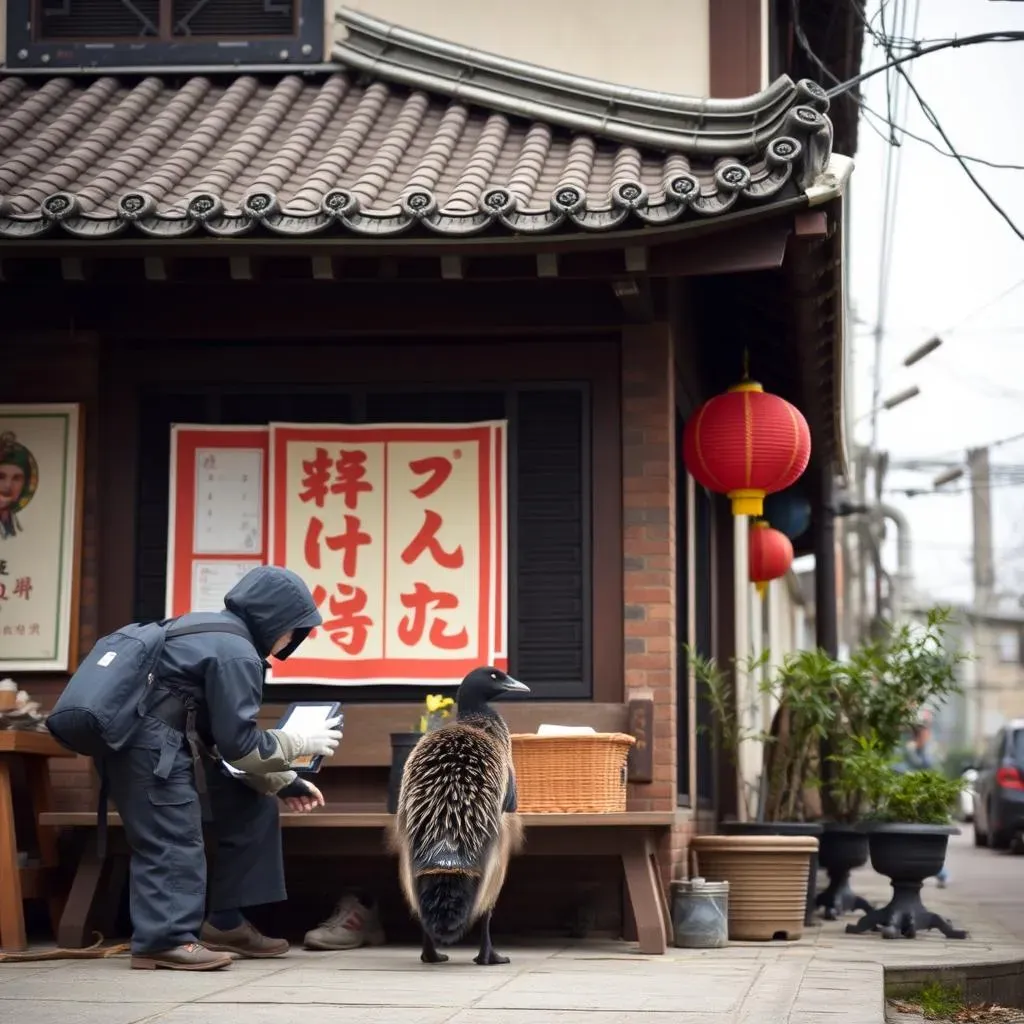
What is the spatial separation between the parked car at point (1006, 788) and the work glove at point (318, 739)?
18.6 meters

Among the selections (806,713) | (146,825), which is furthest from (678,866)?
(146,825)

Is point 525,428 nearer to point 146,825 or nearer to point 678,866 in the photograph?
point 678,866

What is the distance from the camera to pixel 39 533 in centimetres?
980

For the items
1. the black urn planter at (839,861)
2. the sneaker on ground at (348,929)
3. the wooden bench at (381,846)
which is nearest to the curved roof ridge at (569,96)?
the wooden bench at (381,846)

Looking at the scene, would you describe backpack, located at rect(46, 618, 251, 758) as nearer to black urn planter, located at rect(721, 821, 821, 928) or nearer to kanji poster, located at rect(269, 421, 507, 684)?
kanji poster, located at rect(269, 421, 507, 684)

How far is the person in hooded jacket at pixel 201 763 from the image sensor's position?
7.49m

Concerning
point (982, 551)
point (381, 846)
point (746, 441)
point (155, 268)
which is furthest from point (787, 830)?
point (982, 551)

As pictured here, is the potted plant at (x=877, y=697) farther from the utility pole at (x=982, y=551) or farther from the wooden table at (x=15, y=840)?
the utility pole at (x=982, y=551)

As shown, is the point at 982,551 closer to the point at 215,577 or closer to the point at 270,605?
the point at 215,577

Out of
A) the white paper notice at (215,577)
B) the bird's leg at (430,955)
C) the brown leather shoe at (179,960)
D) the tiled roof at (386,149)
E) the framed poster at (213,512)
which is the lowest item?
the bird's leg at (430,955)

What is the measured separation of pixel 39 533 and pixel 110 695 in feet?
8.87

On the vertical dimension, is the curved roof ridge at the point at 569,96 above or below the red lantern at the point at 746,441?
above

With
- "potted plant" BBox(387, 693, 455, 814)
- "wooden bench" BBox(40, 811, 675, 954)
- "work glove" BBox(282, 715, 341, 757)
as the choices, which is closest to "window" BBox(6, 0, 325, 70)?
"potted plant" BBox(387, 693, 455, 814)

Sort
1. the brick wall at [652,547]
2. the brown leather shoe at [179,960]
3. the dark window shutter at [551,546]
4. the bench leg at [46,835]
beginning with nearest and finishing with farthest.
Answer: the brown leather shoe at [179,960], the bench leg at [46,835], the brick wall at [652,547], the dark window shutter at [551,546]
